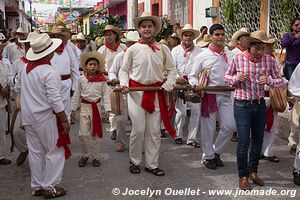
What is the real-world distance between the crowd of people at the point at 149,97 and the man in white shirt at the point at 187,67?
18 mm

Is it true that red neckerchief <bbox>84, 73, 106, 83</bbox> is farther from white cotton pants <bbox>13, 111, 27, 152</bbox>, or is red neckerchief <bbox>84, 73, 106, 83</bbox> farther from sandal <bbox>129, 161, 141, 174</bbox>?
sandal <bbox>129, 161, 141, 174</bbox>

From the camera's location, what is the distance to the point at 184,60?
7.45 meters

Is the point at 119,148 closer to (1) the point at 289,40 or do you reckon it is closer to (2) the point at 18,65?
(2) the point at 18,65

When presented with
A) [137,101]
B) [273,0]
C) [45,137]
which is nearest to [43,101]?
[45,137]

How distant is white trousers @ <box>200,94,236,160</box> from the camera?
5609 millimetres

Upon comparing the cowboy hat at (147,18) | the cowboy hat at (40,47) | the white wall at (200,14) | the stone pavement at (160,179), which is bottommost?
the stone pavement at (160,179)

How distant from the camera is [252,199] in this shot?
15.2ft

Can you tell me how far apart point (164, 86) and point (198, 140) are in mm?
2336

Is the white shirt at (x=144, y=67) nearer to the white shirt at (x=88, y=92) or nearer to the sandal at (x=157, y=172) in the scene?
the white shirt at (x=88, y=92)

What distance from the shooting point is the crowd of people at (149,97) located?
4680 millimetres

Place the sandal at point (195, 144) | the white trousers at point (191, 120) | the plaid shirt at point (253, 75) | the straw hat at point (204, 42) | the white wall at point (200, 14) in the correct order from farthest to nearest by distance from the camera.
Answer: the white wall at point (200, 14)
the straw hat at point (204, 42)
the white trousers at point (191, 120)
the sandal at point (195, 144)
the plaid shirt at point (253, 75)

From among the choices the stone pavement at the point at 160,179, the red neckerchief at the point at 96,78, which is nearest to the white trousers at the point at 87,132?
the stone pavement at the point at 160,179

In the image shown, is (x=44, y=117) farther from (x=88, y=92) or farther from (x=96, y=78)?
(x=96, y=78)

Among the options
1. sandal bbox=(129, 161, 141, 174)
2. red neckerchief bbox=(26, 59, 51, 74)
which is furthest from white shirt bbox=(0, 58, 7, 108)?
sandal bbox=(129, 161, 141, 174)
